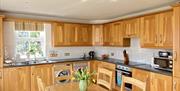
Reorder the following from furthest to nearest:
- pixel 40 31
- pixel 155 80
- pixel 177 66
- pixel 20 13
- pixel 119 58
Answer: pixel 119 58 < pixel 40 31 < pixel 20 13 < pixel 155 80 < pixel 177 66

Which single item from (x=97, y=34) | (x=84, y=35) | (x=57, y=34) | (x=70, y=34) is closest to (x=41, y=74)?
(x=57, y=34)

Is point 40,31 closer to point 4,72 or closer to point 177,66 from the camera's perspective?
point 4,72

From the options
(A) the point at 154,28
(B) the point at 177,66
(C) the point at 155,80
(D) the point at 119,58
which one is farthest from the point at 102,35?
(B) the point at 177,66

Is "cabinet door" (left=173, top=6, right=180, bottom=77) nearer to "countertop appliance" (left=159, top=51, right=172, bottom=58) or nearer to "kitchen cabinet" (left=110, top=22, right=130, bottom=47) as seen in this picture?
"countertop appliance" (left=159, top=51, right=172, bottom=58)

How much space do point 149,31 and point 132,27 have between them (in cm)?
52

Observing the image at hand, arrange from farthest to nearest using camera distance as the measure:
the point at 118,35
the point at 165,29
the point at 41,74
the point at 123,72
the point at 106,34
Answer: the point at 106,34, the point at 118,35, the point at 41,74, the point at 123,72, the point at 165,29

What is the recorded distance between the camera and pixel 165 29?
9.94 feet

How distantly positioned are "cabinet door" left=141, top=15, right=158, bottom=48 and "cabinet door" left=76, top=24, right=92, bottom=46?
6.12ft

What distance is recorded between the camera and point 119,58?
4.67 m

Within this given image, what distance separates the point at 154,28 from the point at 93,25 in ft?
7.12

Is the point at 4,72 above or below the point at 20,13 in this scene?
below

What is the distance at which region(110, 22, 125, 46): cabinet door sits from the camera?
165 inches

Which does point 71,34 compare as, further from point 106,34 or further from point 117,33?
point 117,33

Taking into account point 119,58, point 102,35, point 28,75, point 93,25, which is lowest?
point 28,75
